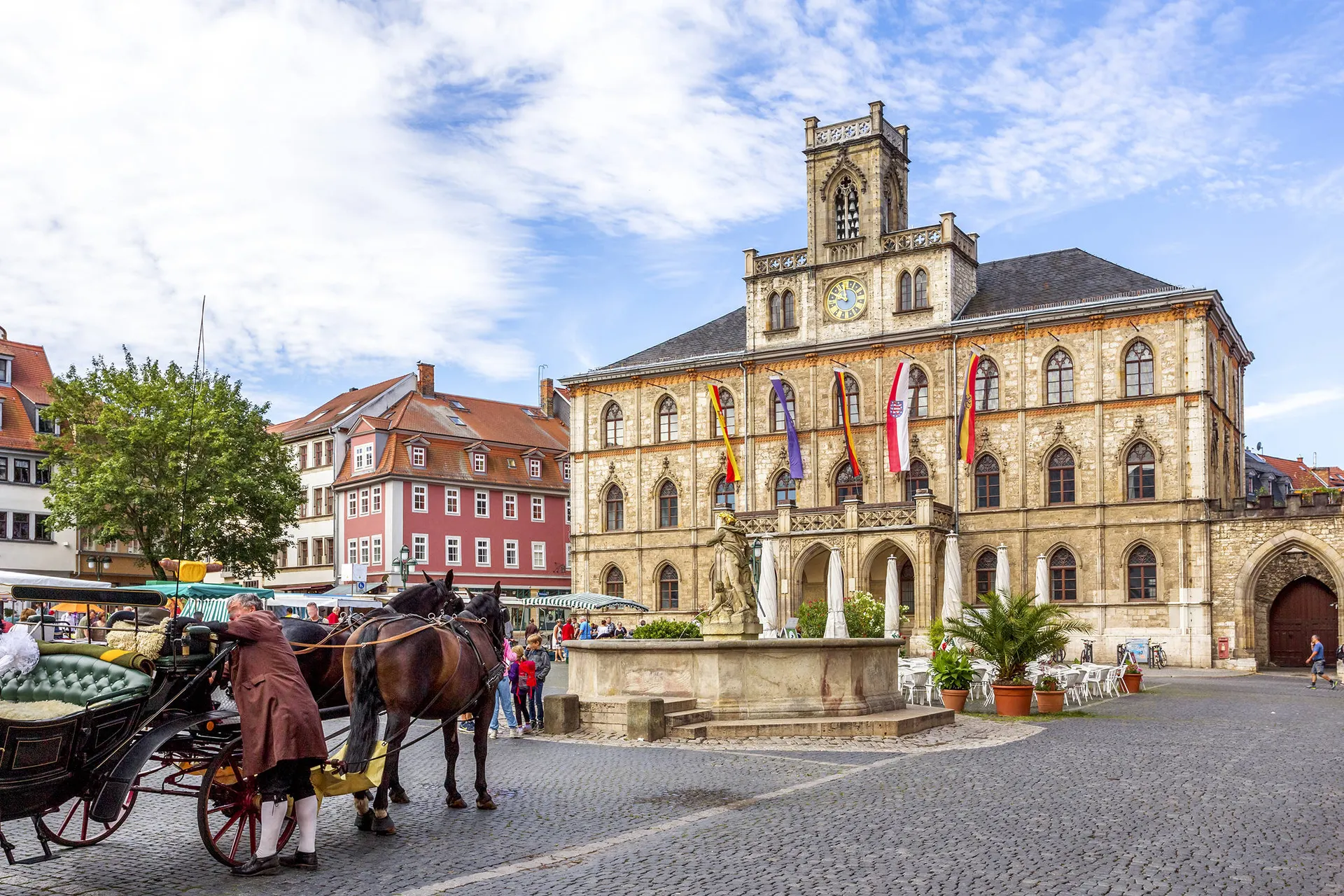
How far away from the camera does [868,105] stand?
50281 millimetres

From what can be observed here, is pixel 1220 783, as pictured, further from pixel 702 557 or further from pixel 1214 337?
pixel 702 557

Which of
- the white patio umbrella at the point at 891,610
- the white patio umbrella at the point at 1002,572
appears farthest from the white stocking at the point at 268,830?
the white patio umbrella at the point at 1002,572

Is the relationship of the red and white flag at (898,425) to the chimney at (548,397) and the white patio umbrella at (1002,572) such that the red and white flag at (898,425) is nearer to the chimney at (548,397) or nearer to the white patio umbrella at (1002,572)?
the white patio umbrella at (1002,572)

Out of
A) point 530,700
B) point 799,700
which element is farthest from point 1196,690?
point 530,700

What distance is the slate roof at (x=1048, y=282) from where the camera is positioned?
45.3m

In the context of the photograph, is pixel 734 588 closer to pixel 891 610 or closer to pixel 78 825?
pixel 78 825

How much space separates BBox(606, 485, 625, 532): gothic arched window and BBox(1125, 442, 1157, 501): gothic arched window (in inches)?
820

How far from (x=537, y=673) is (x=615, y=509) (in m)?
34.8

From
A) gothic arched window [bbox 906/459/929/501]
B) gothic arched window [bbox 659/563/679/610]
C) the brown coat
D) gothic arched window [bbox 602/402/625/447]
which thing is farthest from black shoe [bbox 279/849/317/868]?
gothic arched window [bbox 602/402/625/447]

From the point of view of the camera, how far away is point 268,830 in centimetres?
855

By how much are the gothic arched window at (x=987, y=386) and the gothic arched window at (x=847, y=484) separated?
5.40 meters

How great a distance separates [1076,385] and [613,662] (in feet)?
96.5

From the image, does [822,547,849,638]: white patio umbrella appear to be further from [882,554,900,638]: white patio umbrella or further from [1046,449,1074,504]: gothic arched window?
[1046,449,1074,504]: gothic arched window

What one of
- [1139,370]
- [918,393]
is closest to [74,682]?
[1139,370]
